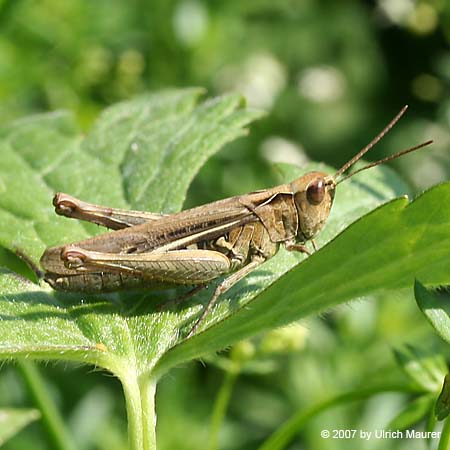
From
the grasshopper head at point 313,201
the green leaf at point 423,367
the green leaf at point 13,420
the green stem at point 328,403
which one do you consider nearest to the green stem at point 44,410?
the green leaf at point 13,420

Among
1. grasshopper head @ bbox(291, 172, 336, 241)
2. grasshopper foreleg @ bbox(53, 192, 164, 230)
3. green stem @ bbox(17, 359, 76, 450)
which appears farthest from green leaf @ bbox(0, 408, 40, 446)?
grasshopper head @ bbox(291, 172, 336, 241)

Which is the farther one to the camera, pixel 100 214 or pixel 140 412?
pixel 100 214

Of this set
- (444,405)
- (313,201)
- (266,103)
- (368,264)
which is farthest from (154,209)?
(266,103)

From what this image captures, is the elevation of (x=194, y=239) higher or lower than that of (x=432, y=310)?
lower

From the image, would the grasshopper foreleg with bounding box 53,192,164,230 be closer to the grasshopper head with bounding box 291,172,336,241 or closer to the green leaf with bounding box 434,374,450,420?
the grasshopper head with bounding box 291,172,336,241

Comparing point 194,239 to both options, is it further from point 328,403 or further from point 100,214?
point 328,403
